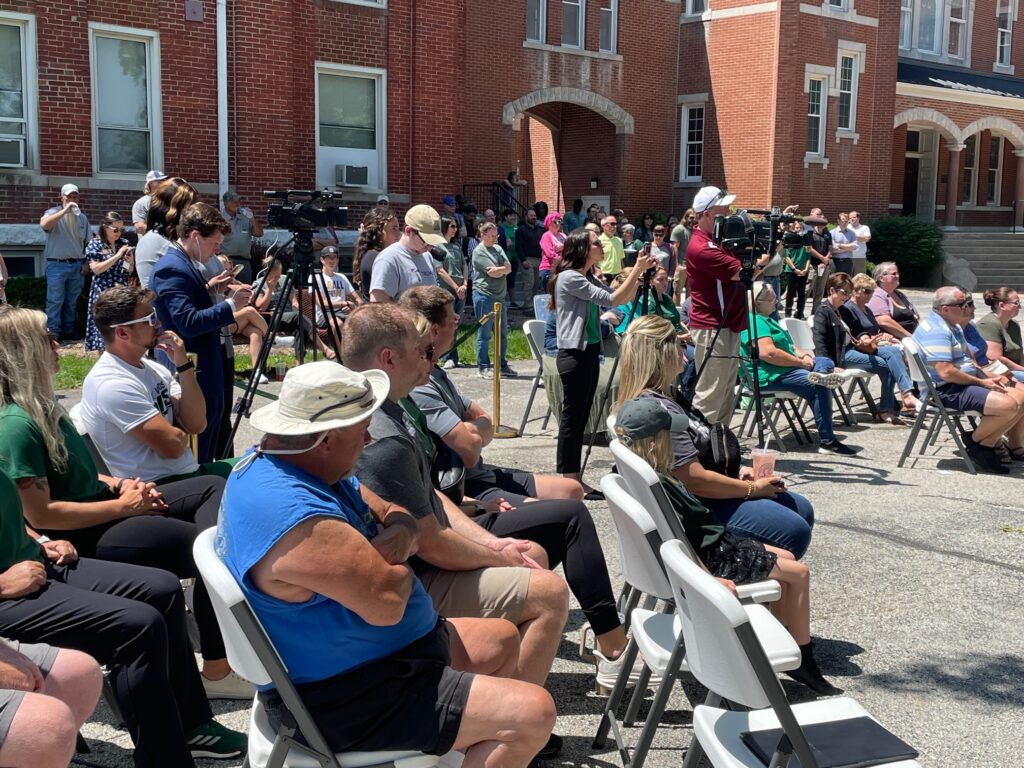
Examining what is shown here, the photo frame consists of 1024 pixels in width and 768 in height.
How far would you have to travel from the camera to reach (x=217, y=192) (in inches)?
669

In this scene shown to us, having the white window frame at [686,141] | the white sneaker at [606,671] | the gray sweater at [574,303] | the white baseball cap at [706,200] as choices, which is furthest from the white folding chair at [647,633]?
the white window frame at [686,141]

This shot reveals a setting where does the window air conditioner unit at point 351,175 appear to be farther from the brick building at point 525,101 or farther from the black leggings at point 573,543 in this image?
the black leggings at point 573,543

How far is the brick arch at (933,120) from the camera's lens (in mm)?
29938

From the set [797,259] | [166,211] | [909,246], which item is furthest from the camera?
[909,246]

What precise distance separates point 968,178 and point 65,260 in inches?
1172

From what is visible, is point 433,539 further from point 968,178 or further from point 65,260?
point 968,178

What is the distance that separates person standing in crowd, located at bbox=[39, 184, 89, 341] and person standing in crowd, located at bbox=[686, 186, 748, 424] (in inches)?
353

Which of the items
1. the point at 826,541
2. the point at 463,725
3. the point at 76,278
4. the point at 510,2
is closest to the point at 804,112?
the point at 510,2

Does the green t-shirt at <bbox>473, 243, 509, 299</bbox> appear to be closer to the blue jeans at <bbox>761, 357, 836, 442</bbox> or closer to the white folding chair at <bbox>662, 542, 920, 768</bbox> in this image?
the blue jeans at <bbox>761, 357, 836, 442</bbox>

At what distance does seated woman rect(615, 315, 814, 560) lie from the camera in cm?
445

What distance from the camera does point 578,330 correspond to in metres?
7.24

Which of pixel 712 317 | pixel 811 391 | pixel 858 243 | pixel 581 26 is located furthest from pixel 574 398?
pixel 581 26

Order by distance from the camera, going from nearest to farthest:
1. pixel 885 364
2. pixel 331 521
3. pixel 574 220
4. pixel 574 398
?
1. pixel 331 521
2. pixel 574 398
3. pixel 885 364
4. pixel 574 220

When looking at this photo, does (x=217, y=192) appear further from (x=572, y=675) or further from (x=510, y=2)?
(x=572, y=675)
